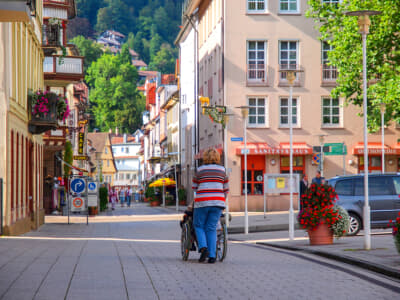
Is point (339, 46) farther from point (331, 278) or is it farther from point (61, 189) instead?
Answer: point (331, 278)

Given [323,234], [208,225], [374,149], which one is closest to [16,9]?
[208,225]

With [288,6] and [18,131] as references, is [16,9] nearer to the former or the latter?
[18,131]

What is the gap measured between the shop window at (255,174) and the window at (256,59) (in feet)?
15.1

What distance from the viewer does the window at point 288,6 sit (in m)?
50.9

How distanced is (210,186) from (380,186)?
1098cm

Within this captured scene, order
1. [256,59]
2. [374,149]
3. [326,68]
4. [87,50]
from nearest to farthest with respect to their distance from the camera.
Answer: [374,149] → [256,59] → [326,68] → [87,50]

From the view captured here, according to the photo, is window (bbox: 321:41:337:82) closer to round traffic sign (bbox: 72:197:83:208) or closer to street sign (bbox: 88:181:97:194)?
street sign (bbox: 88:181:97:194)

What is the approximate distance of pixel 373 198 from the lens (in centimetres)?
2362

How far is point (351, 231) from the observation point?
23.3m

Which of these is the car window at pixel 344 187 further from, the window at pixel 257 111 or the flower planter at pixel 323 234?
the window at pixel 257 111

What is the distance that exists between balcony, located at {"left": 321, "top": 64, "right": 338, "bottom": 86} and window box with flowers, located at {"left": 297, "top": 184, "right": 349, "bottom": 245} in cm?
3264

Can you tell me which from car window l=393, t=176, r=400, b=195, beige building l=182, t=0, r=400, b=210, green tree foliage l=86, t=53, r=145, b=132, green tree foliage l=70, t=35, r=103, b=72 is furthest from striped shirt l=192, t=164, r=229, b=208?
green tree foliage l=70, t=35, r=103, b=72

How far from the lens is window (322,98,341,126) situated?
167 feet

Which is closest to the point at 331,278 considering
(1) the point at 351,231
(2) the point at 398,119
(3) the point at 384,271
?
(3) the point at 384,271
